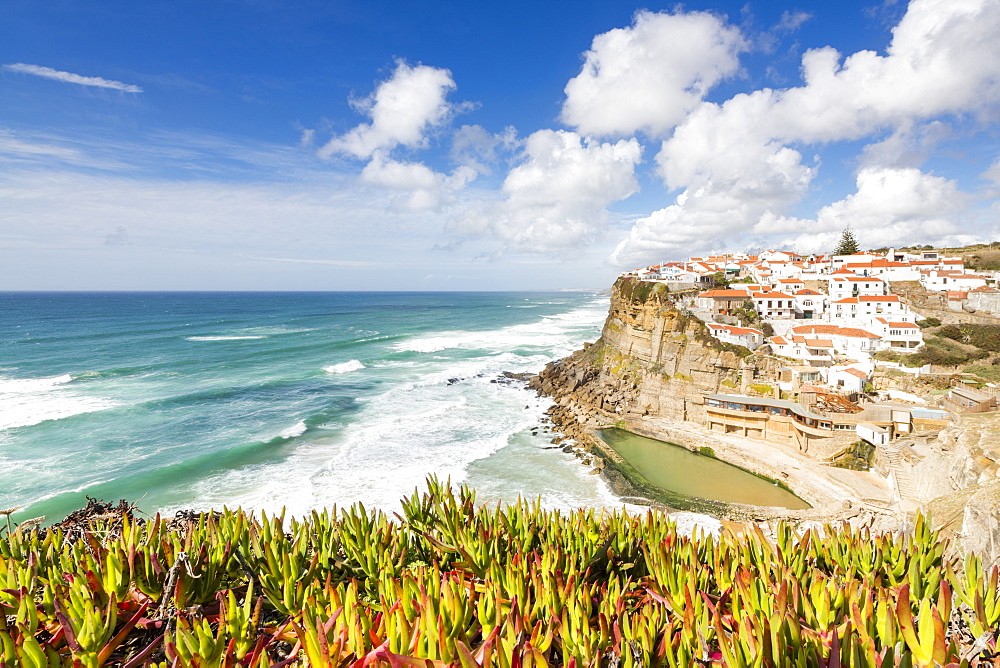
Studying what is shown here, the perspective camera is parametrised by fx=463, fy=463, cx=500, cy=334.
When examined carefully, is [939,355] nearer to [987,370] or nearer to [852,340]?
[987,370]

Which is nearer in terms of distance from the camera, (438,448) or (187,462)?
(187,462)

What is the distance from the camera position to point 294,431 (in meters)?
26.4

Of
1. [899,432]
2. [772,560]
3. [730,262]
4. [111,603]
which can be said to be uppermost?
[730,262]

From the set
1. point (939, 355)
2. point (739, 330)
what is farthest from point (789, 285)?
point (939, 355)

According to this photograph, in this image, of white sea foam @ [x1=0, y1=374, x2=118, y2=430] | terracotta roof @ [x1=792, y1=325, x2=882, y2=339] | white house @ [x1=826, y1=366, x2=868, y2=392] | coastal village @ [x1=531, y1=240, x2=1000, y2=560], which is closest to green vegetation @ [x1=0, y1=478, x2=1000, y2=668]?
coastal village @ [x1=531, y1=240, x2=1000, y2=560]

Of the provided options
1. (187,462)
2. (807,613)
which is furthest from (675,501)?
(187,462)

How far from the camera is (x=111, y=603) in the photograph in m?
2.97

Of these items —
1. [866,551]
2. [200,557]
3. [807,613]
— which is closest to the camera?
[807,613]

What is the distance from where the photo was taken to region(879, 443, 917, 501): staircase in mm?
17148

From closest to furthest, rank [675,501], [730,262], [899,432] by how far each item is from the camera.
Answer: [675,501] → [899,432] → [730,262]

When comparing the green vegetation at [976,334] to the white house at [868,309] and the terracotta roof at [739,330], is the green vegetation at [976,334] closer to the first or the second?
the white house at [868,309]

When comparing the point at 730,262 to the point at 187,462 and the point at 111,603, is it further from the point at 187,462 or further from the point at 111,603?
the point at 111,603

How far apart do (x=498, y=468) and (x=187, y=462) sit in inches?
582

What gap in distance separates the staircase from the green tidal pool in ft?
10.6
